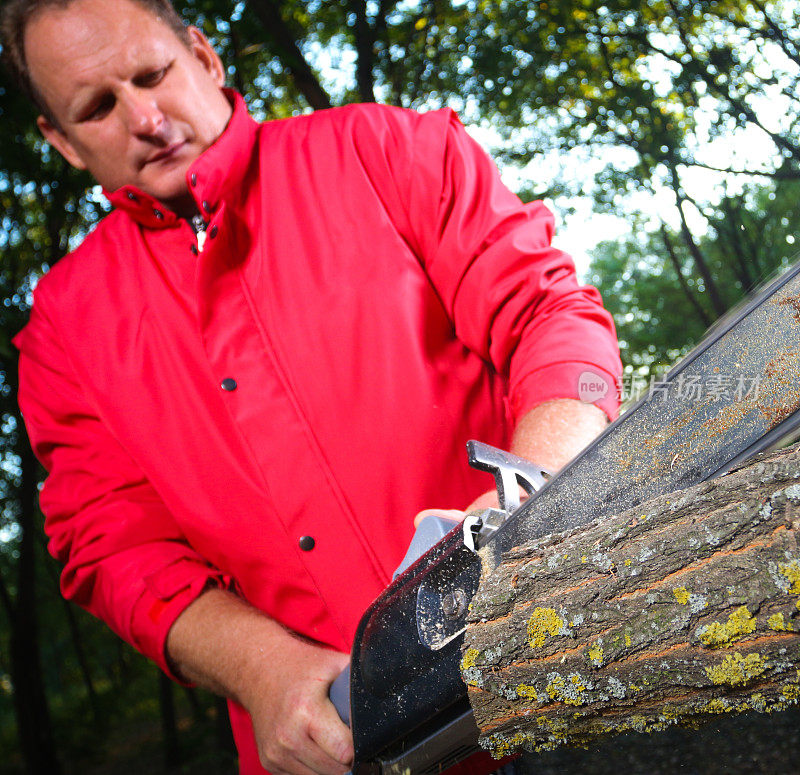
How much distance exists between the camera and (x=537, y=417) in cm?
114

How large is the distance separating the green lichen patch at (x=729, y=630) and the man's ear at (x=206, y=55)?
66.6 inches

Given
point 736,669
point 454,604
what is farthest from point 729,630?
point 454,604

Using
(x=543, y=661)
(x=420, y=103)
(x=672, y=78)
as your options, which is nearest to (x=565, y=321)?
(x=543, y=661)

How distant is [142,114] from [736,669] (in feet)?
5.10

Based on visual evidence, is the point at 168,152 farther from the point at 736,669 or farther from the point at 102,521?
the point at 736,669

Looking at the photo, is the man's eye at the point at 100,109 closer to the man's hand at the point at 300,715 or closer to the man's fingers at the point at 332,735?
the man's hand at the point at 300,715

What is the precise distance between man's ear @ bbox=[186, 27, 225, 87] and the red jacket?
0.63 ft

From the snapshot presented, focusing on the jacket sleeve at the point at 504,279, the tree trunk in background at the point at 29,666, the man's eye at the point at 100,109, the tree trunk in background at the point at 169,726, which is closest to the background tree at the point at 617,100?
the jacket sleeve at the point at 504,279

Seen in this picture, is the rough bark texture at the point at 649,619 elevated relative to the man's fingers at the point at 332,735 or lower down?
elevated

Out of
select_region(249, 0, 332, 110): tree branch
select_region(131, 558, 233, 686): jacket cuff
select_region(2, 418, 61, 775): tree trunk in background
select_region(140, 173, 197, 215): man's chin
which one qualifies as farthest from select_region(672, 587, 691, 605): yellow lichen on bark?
select_region(2, 418, 61, 775): tree trunk in background

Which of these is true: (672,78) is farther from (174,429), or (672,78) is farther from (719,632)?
(719,632)

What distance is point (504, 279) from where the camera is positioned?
133 cm

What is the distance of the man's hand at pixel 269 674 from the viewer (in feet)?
3.57

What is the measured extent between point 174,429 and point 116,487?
0.24 metres
